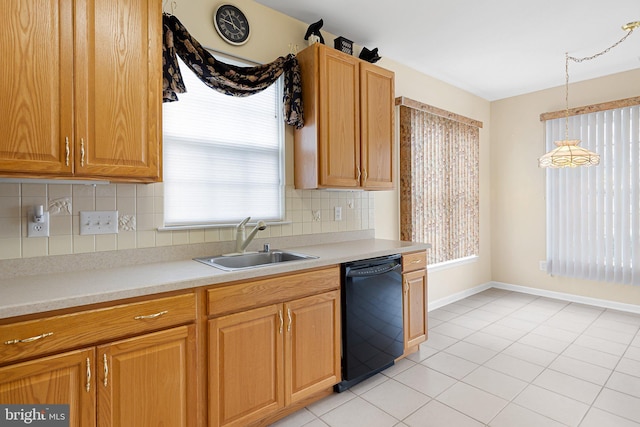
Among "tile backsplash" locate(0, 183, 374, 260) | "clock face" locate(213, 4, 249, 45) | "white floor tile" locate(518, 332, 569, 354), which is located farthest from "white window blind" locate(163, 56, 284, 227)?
"white floor tile" locate(518, 332, 569, 354)

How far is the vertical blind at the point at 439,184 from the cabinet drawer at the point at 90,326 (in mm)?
2648

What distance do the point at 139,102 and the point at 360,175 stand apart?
1673 millimetres

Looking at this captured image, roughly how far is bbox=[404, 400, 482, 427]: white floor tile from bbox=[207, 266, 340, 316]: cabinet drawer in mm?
887

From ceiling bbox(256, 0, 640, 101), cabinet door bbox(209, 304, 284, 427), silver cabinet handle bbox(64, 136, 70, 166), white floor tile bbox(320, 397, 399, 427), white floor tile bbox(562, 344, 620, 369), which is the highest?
ceiling bbox(256, 0, 640, 101)

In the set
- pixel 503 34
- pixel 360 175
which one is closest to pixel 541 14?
pixel 503 34

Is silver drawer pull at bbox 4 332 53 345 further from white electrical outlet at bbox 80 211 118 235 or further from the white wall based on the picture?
the white wall

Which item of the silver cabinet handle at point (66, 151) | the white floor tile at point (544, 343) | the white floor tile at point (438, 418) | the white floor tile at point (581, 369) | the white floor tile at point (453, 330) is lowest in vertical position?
the white floor tile at point (438, 418)

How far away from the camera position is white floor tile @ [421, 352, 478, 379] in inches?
101

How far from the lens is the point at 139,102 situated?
171 centimetres

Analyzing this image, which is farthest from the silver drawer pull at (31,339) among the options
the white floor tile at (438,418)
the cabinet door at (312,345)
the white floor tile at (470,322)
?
the white floor tile at (470,322)

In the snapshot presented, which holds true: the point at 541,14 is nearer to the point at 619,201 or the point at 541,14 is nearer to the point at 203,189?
the point at 619,201

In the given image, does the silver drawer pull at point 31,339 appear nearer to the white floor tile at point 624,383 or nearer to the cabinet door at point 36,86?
the cabinet door at point 36,86

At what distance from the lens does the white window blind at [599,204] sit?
3.79m

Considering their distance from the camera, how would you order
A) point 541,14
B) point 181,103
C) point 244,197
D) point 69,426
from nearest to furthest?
point 69,426 < point 181,103 < point 244,197 < point 541,14
